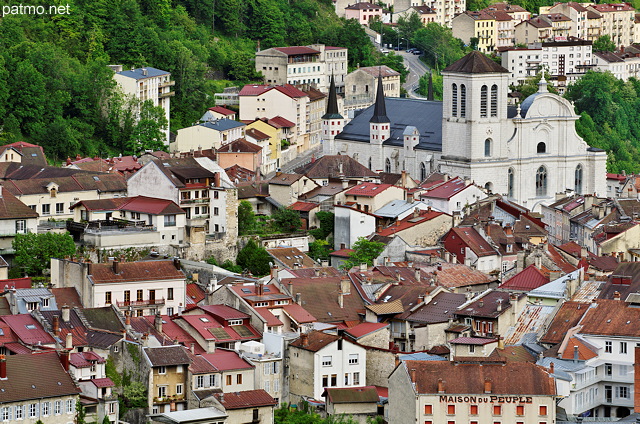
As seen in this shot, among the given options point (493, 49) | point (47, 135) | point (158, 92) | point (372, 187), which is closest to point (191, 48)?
point (158, 92)

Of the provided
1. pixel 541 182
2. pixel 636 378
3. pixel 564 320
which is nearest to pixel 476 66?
pixel 541 182

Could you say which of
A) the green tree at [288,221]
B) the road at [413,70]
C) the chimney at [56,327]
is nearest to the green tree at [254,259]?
the green tree at [288,221]

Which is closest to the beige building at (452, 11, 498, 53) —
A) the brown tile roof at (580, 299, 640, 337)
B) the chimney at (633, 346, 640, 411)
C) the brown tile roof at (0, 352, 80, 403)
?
the brown tile roof at (580, 299, 640, 337)

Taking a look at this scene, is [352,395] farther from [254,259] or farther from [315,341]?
[254,259]

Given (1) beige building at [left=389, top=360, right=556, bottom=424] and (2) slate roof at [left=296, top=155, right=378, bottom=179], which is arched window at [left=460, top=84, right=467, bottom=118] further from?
(1) beige building at [left=389, top=360, right=556, bottom=424]

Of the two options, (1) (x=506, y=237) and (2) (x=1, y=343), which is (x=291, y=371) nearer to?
(2) (x=1, y=343)

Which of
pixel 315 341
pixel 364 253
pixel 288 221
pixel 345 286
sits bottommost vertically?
pixel 364 253

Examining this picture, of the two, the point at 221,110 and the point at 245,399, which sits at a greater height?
the point at 221,110

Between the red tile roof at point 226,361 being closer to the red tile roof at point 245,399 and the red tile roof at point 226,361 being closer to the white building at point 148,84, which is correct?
the red tile roof at point 245,399
